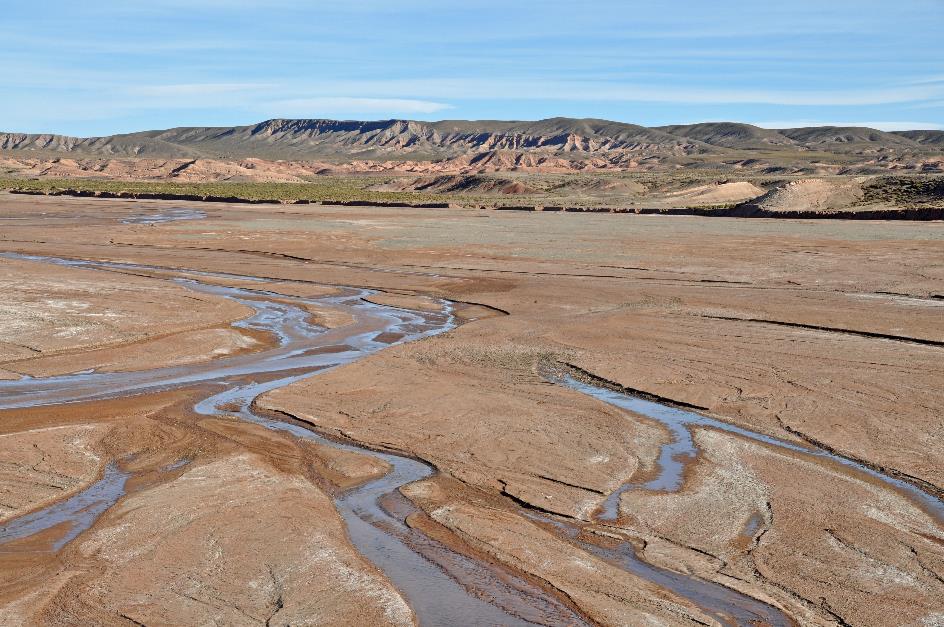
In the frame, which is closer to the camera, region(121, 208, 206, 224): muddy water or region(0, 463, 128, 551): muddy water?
region(0, 463, 128, 551): muddy water

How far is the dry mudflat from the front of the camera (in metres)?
8.84

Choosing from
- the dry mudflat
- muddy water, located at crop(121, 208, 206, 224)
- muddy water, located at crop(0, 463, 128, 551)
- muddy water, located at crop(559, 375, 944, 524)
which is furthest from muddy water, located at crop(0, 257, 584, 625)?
muddy water, located at crop(121, 208, 206, 224)

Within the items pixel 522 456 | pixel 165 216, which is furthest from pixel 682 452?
pixel 165 216

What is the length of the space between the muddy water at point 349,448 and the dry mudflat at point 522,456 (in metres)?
0.21

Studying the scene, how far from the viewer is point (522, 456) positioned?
12859mm

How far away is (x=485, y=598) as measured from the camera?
28.7 feet

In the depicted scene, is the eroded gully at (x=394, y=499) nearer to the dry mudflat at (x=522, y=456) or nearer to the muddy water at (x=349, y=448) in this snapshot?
the muddy water at (x=349, y=448)

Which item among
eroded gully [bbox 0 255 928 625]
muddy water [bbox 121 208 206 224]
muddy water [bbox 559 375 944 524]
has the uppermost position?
muddy water [bbox 121 208 206 224]

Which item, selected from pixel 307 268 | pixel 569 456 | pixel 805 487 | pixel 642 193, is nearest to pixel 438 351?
pixel 569 456

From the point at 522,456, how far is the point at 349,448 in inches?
96.8

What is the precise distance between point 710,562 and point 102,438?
8.63 meters

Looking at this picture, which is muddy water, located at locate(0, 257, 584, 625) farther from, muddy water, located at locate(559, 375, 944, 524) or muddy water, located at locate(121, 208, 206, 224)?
muddy water, located at locate(121, 208, 206, 224)

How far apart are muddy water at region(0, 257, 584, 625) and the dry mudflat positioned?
210 mm

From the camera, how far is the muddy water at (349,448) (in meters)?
8.71
